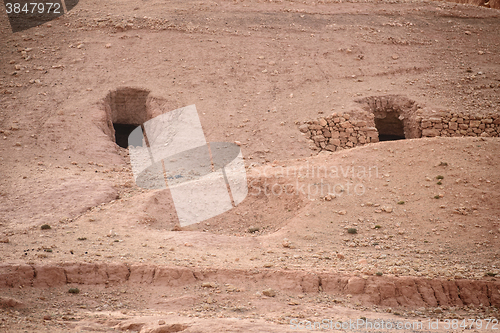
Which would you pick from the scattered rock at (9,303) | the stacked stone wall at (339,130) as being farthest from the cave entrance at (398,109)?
the scattered rock at (9,303)

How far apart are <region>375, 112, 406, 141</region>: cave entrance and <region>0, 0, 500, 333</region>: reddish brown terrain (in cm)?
101

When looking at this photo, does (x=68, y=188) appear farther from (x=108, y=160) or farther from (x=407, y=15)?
(x=407, y=15)

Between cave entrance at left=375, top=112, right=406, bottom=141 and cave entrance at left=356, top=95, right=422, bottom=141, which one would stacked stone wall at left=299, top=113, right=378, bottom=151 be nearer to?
cave entrance at left=356, top=95, right=422, bottom=141

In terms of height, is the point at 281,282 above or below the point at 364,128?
above

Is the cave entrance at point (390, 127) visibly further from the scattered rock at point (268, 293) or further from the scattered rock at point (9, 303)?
the scattered rock at point (9, 303)

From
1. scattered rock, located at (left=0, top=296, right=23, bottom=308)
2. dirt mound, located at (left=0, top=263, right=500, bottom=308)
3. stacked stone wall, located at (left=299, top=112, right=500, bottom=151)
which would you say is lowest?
stacked stone wall, located at (left=299, top=112, right=500, bottom=151)

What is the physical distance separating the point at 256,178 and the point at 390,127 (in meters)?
6.67

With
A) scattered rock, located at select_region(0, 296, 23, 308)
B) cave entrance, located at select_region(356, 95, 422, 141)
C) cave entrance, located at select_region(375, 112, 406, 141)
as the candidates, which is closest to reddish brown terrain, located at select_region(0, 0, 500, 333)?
scattered rock, located at select_region(0, 296, 23, 308)

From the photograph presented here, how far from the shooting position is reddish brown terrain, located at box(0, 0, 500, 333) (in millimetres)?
4984

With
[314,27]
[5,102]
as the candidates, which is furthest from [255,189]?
[314,27]

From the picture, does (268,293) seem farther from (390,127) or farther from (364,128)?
(390,127)

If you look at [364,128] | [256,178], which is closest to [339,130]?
[364,128]

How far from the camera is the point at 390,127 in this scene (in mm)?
13500

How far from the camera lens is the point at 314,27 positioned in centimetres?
1512
